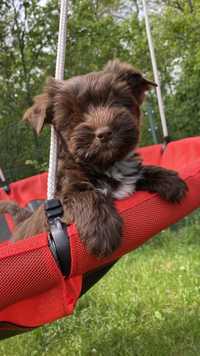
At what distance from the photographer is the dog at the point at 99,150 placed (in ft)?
Answer: 8.75

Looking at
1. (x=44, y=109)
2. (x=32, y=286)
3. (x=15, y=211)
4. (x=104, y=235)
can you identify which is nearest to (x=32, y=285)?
(x=32, y=286)

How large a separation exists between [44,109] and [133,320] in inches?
75.8

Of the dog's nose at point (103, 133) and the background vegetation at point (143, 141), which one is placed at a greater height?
the dog's nose at point (103, 133)

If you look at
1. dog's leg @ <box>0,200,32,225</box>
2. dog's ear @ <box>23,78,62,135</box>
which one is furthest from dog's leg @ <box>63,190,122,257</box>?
dog's leg @ <box>0,200,32,225</box>

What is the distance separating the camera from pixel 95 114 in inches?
114

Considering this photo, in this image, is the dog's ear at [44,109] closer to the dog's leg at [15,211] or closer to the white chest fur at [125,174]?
the white chest fur at [125,174]

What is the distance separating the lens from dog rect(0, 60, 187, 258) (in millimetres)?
2668

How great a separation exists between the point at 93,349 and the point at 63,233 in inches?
73.7

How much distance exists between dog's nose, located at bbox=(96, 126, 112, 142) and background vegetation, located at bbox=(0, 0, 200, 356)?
1556mm

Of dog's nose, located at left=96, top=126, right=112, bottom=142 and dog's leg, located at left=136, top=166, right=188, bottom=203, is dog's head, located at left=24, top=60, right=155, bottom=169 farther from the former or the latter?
dog's leg, located at left=136, top=166, right=188, bottom=203

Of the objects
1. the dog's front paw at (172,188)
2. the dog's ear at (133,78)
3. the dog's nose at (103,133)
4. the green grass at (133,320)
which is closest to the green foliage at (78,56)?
the green grass at (133,320)

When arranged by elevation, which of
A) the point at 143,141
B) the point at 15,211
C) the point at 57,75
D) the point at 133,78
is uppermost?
the point at 57,75

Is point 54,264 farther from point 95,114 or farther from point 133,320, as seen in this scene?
point 133,320

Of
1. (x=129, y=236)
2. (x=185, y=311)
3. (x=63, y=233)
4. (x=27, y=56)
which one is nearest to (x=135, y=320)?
(x=185, y=311)
